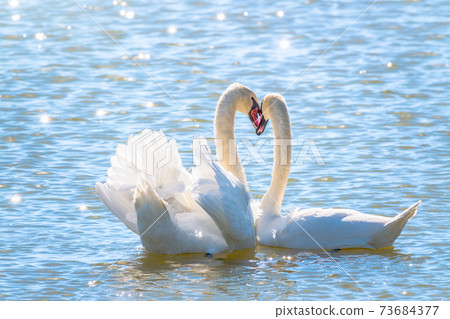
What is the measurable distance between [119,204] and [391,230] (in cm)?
292

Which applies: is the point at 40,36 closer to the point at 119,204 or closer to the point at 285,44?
the point at 285,44

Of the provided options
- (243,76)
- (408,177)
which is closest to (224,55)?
(243,76)

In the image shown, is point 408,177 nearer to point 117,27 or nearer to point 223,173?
point 223,173

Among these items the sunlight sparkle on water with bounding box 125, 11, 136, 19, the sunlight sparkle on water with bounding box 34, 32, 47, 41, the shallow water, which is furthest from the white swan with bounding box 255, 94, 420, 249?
the sunlight sparkle on water with bounding box 125, 11, 136, 19

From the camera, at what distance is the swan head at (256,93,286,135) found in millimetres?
10844

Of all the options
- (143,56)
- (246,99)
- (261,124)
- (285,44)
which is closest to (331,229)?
(261,124)

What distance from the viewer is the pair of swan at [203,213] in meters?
9.65

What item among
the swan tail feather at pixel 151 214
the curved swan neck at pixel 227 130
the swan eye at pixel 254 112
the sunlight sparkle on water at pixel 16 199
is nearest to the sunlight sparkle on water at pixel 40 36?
the sunlight sparkle on water at pixel 16 199

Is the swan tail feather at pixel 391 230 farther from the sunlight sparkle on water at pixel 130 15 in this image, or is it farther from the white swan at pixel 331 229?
the sunlight sparkle on water at pixel 130 15

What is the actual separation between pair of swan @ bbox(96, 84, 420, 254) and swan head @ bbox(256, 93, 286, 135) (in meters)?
0.02

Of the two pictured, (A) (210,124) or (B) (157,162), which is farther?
(A) (210,124)

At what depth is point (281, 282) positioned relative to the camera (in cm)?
934

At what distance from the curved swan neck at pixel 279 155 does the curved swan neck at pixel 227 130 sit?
373 mm

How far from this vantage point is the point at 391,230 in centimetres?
1007
